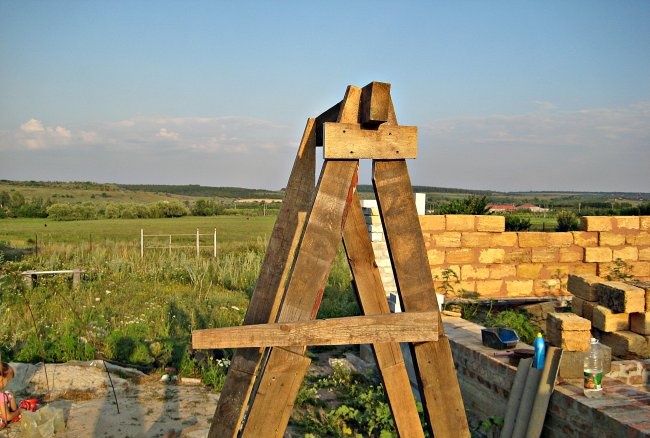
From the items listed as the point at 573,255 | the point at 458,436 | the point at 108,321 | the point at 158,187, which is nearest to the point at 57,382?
the point at 108,321

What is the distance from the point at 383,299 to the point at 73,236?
117 feet

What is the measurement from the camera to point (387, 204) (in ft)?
10.00

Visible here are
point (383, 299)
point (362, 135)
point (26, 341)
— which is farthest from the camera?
point (26, 341)

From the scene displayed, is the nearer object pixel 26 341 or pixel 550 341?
pixel 550 341

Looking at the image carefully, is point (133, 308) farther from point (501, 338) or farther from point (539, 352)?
point (539, 352)

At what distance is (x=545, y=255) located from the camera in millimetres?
10555

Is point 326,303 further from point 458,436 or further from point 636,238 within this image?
point 458,436

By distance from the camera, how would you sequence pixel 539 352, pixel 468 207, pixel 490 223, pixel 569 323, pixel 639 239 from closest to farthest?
1. pixel 539 352
2. pixel 569 323
3. pixel 490 223
4. pixel 639 239
5. pixel 468 207

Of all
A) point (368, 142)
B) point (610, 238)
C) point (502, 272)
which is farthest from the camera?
point (610, 238)

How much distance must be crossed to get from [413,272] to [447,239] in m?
7.00

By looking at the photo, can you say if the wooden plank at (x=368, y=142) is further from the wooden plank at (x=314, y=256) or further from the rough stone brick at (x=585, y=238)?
the rough stone brick at (x=585, y=238)

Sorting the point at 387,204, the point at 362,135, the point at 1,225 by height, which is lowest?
the point at 1,225

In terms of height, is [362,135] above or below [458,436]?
above

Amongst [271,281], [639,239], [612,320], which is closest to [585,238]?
[639,239]
